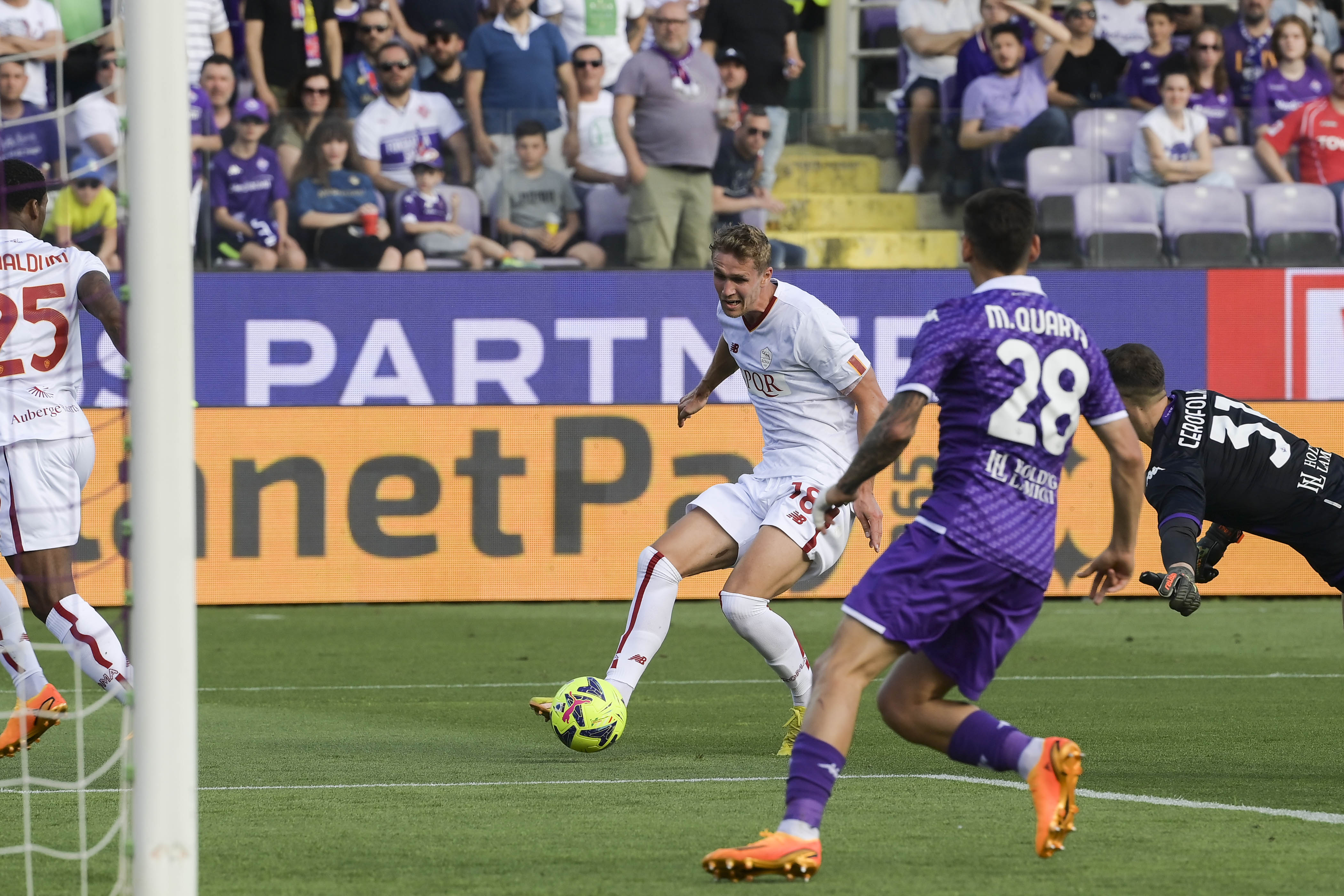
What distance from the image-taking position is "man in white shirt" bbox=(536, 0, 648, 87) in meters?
13.8

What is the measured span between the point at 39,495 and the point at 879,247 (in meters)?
8.22

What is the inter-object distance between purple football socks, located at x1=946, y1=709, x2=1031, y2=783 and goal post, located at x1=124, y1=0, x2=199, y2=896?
1941mm

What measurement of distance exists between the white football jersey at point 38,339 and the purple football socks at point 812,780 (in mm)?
3562

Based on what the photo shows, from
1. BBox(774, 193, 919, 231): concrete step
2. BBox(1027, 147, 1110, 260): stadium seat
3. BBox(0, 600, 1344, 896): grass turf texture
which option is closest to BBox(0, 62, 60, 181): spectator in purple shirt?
BBox(0, 600, 1344, 896): grass turf texture

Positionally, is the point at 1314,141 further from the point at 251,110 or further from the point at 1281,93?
the point at 251,110

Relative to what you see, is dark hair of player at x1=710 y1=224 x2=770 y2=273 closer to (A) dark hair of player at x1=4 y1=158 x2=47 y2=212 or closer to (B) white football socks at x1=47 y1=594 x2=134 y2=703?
(A) dark hair of player at x1=4 y1=158 x2=47 y2=212

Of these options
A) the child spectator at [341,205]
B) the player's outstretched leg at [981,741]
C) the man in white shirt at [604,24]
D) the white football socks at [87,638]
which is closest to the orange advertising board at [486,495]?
the child spectator at [341,205]

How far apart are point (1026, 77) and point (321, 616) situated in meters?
6.40

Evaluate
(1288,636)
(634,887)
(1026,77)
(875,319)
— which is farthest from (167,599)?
(1026,77)

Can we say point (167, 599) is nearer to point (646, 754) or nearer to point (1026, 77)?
point (646, 754)

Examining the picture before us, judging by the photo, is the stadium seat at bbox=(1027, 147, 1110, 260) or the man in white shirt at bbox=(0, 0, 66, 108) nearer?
the man in white shirt at bbox=(0, 0, 66, 108)

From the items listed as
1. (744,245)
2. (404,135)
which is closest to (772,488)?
(744,245)

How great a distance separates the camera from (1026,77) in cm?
1359

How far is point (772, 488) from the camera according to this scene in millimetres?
6949
